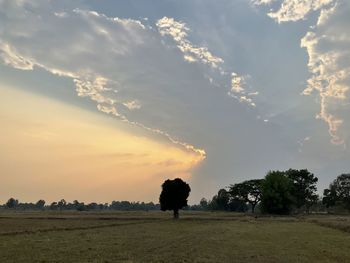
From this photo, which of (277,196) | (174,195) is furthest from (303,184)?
(174,195)

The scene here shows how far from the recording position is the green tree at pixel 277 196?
510 feet

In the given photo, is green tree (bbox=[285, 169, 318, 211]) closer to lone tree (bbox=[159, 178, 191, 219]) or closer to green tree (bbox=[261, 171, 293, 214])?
green tree (bbox=[261, 171, 293, 214])

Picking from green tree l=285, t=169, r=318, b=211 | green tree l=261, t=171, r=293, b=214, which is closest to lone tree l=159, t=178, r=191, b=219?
green tree l=261, t=171, r=293, b=214

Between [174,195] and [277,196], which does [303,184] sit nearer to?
[277,196]

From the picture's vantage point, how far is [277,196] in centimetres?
15462

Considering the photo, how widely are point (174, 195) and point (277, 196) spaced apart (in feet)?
166

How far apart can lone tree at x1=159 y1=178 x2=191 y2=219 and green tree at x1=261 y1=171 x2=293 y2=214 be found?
45412mm

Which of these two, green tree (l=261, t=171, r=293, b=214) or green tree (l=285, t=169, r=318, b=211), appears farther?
green tree (l=285, t=169, r=318, b=211)

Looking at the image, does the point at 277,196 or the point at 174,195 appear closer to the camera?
the point at 174,195

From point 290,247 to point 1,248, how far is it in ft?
84.2

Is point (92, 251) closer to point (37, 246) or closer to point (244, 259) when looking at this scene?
point (37, 246)

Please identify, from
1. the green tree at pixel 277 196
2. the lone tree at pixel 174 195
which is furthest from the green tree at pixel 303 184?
the lone tree at pixel 174 195

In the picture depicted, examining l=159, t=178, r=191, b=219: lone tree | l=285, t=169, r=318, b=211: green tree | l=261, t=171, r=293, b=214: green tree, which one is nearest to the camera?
l=159, t=178, r=191, b=219: lone tree

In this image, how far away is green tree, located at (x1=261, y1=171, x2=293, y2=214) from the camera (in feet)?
510
